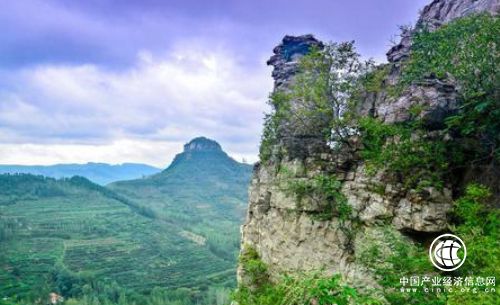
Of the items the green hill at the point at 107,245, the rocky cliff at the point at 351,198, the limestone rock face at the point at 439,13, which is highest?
the limestone rock face at the point at 439,13

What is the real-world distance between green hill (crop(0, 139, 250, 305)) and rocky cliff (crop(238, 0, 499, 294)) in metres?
47.3

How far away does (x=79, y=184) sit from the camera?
156 metres

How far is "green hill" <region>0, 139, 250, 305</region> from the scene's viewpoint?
62719 millimetres

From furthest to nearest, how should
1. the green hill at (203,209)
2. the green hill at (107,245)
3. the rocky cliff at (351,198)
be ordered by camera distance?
the green hill at (203,209)
the green hill at (107,245)
the rocky cliff at (351,198)

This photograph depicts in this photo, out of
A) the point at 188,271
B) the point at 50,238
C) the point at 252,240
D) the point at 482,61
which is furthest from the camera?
the point at 50,238

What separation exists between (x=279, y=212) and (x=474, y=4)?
1027 cm

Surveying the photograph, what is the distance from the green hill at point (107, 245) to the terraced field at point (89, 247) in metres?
0.16

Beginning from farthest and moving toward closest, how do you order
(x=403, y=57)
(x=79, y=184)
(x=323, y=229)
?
(x=79, y=184)
(x=403, y=57)
(x=323, y=229)

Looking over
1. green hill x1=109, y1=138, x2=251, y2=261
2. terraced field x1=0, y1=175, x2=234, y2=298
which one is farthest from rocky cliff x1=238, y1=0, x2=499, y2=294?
green hill x1=109, y1=138, x2=251, y2=261

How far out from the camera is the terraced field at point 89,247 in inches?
2689

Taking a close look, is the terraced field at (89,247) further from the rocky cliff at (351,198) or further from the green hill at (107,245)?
the rocky cliff at (351,198)

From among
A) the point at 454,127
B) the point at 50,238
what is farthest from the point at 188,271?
the point at 454,127

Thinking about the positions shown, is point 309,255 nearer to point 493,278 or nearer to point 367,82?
point 367,82

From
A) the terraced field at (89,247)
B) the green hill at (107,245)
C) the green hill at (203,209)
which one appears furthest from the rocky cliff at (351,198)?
the green hill at (203,209)
